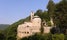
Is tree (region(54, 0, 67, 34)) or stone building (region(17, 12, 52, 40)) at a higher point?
Result: tree (region(54, 0, 67, 34))

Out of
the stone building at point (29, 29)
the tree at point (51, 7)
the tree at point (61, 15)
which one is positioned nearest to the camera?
the stone building at point (29, 29)

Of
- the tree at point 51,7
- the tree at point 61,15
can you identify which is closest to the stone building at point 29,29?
the tree at point 61,15

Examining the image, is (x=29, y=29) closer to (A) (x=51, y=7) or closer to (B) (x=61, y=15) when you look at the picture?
(B) (x=61, y=15)

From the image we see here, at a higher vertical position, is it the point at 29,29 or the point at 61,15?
the point at 61,15

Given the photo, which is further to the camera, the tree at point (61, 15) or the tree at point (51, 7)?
the tree at point (51, 7)

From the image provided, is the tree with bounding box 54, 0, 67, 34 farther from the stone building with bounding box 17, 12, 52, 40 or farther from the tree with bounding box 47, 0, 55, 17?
the tree with bounding box 47, 0, 55, 17

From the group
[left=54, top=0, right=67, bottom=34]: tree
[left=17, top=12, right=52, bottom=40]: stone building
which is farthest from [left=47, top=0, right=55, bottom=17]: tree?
[left=17, top=12, right=52, bottom=40]: stone building

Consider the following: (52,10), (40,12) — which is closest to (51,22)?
(52,10)

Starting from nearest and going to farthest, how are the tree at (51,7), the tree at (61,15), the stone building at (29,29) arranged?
1. the stone building at (29,29)
2. the tree at (61,15)
3. the tree at (51,7)

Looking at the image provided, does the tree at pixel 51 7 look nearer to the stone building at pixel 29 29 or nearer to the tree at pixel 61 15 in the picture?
the tree at pixel 61 15

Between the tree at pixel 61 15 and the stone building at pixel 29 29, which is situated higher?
the tree at pixel 61 15

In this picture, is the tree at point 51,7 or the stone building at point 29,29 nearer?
the stone building at point 29,29

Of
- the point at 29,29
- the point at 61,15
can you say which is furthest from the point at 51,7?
the point at 29,29

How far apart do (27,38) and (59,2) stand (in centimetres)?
1564
